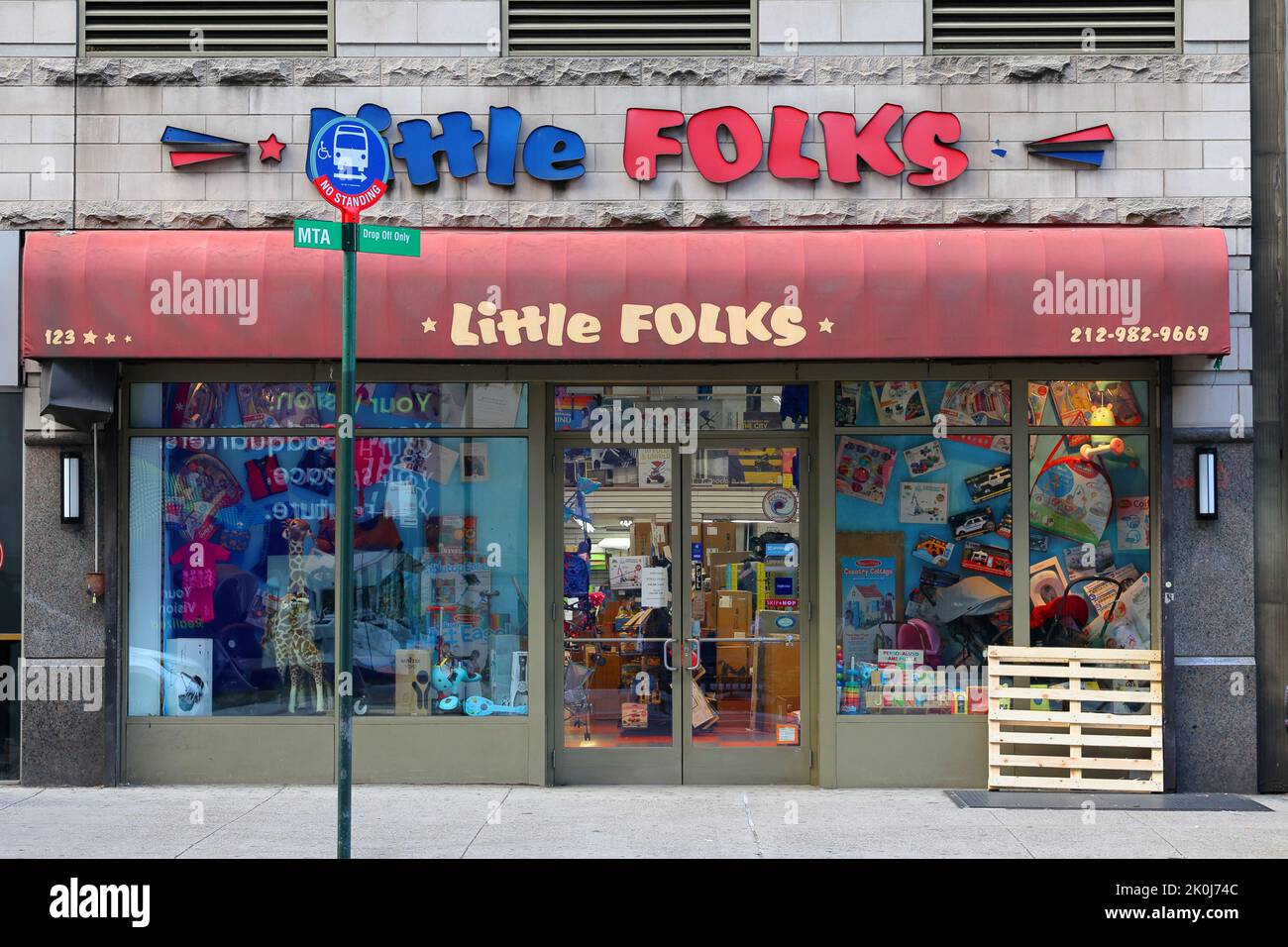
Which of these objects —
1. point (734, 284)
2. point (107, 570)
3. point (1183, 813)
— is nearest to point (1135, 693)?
point (1183, 813)

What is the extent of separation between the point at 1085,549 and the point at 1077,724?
136cm

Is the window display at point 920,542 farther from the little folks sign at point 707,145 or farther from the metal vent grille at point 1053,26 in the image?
the metal vent grille at point 1053,26

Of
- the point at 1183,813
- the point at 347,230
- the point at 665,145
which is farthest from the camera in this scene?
the point at 665,145

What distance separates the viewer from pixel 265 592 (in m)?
10.3

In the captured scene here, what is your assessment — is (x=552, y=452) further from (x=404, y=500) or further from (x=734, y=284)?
(x=734, y=284)

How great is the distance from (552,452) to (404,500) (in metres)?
1.20

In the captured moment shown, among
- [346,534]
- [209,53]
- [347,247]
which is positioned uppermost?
[209,53]

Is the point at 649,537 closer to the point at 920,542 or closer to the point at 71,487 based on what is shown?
the point at 920,542

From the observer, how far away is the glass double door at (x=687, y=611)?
33.6 ft

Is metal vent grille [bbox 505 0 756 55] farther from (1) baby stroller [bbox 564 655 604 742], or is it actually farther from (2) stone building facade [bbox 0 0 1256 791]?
(1) baby stroller [bbox 564 655 604 742]

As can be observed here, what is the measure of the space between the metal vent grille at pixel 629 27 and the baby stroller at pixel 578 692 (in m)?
4.69

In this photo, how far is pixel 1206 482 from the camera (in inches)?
388

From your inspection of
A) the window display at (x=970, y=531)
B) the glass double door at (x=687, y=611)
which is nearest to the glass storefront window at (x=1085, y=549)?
the window display at (x=970, y=531)

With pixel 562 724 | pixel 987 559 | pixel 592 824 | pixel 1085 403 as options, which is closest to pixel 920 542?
pixel 987 559
